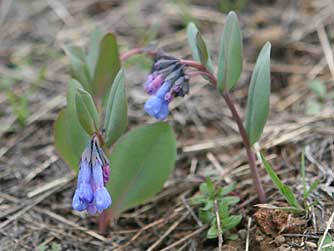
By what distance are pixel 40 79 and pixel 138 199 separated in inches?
45.8

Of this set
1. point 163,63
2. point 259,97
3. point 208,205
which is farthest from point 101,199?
point 259,97

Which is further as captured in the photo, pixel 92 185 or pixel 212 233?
pixel 212 233

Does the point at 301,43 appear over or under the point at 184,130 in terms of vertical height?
over

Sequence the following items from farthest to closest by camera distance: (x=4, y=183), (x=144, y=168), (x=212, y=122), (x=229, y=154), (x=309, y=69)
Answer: (x=309, y=69) → (x=212, y=122) → (x=229, y=154) → (x=4, y=183) → (x=144, y=168)

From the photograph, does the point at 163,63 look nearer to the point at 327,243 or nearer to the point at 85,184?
the point at 85,184

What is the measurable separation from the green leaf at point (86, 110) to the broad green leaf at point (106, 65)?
46 centimetres

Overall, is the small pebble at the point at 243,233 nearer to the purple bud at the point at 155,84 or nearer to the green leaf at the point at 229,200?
the green leaf at the point at 229,200

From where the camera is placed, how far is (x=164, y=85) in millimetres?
Result: 2225

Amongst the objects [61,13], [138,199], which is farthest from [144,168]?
[61,13]

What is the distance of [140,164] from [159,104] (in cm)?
35

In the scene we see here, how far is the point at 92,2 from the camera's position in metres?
4.12

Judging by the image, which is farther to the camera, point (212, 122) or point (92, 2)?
point (92, 2)

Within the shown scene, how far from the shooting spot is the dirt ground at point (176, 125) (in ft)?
7.81

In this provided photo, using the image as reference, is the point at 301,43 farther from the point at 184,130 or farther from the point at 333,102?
the point at 184,130
